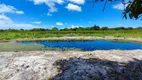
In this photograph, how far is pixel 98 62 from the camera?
36.2 ft

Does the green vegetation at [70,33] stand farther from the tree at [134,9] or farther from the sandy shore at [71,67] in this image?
the tree at [134,9]

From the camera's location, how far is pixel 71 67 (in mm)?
10312

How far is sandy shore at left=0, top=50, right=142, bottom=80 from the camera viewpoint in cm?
968

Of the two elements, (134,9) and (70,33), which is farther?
(70,33)

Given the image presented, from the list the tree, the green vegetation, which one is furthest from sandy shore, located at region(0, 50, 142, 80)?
the green vegetation

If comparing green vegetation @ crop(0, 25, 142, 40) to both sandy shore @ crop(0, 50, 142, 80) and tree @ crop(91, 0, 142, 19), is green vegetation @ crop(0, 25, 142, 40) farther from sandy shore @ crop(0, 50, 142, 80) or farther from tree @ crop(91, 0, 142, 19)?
tree @ crop(91, 0, 142, 19)

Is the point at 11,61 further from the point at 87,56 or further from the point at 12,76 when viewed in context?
the point at 87,56

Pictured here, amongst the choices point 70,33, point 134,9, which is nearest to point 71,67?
point 134,9

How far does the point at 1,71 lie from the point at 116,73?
548 cm

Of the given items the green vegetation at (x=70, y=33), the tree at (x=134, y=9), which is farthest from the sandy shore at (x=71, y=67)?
the green vegetation at (x=70, y=33)

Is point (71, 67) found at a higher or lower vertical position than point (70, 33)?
higher

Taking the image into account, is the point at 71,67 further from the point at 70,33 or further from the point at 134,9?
the point at 70,33

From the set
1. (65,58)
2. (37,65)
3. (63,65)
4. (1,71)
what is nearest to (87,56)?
(65,58)

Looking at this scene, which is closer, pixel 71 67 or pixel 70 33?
pixel 71 67
